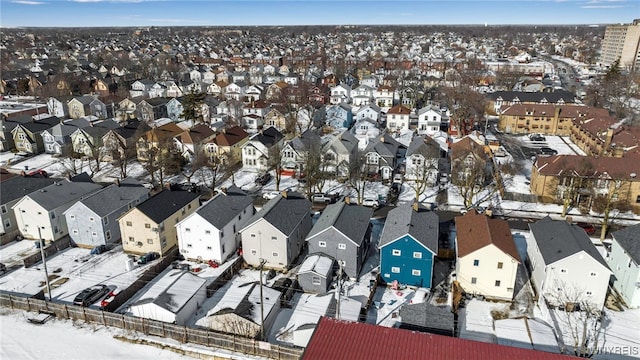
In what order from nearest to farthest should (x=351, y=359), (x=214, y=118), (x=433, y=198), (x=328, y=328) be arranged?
(x=351, y=359) < (x=328, y=328) < (x=433, y=198) < (x=214, y=118)

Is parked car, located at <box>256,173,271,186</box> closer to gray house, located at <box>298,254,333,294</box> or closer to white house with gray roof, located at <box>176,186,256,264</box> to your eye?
white house with gray roof, located at <box>176,186,256,264</box>

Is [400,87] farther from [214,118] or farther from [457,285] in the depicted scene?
[457,285]

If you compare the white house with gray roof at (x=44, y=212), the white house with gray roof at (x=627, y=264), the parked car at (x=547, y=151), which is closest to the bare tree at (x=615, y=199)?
the white house with gray roof at (x=627, y=264)

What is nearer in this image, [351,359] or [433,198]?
[351,359]

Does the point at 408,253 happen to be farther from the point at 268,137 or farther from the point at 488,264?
the point at 268,137

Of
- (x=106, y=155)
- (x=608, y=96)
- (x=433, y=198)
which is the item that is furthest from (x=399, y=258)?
(x=608, y=96)

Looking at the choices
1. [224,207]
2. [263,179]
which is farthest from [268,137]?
[224,207]

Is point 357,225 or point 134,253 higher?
point 357,225

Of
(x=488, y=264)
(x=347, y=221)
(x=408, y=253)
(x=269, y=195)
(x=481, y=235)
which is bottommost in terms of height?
(x=269, y=195)
